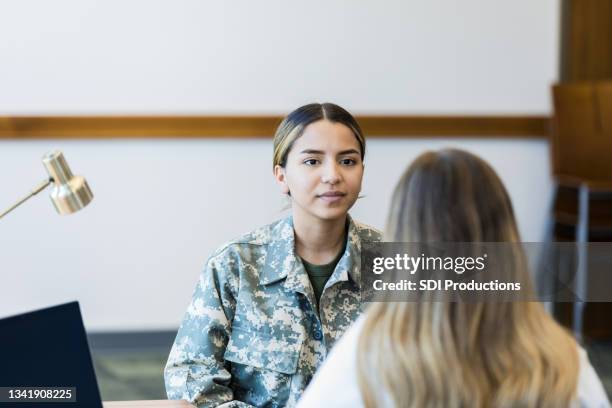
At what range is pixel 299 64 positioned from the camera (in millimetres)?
3830

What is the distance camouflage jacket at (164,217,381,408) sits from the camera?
178 cm

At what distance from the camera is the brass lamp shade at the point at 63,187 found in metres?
1.46

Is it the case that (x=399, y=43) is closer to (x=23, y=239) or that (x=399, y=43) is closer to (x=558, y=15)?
(x=558, y=15)

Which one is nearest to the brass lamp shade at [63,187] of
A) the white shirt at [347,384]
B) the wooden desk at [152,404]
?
the wooden desk at [152,404]

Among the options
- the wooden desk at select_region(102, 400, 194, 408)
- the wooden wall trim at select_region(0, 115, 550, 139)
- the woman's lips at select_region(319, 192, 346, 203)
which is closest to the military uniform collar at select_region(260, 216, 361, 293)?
the woman's lips at select_region(319, 192, 346, 203)

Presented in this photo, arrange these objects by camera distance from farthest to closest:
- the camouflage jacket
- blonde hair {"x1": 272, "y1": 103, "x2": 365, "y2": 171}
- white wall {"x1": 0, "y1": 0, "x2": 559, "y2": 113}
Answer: white wall {"x1": 0, "y1": 0, "x2": 559, "y2": 113} < blonde hair {"x1": 272, "y1": 103, "x2": 365, "y2": 171} < the camouflage jacket

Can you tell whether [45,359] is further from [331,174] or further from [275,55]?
[275,55]

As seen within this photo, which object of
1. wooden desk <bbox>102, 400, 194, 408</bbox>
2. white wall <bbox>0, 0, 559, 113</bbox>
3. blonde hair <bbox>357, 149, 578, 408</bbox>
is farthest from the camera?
white wall <bbox>0, 0, 559, 113</bbox>

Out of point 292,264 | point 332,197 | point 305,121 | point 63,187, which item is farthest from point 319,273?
point 63,187

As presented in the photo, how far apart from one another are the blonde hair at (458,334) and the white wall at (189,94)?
104 inches

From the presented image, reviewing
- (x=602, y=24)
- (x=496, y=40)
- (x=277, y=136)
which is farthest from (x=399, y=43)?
(x=277, y=136)

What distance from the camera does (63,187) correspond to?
146cm

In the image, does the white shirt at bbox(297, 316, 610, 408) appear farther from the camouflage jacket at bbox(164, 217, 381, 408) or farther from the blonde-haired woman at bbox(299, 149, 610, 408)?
the camouflage jacket at bbox(164, 217, 381, 408)

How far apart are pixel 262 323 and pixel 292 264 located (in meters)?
0.14
